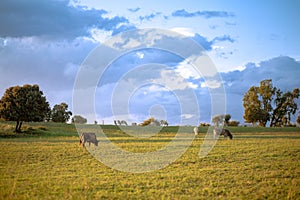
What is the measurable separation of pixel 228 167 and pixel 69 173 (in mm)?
9899

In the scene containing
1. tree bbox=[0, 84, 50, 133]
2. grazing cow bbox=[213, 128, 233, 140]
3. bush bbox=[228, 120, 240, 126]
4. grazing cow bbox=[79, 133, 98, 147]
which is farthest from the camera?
bush bbox=[228, 120, 240, 126]

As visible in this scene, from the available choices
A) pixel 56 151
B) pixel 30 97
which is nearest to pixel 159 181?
pixel 56 151

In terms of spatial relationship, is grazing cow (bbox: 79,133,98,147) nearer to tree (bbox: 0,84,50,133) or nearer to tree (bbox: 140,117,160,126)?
tree (bbox: 0,84,50,133)

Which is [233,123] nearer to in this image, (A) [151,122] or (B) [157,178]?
(A) [151,122]

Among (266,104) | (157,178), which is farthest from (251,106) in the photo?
(157,178)

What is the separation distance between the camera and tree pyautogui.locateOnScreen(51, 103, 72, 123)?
106 metres

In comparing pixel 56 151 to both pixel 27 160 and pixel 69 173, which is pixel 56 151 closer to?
pixel 27 160

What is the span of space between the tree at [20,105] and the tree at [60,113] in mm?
58511

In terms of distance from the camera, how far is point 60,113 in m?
109

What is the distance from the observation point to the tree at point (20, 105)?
4581 cm

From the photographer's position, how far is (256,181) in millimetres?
15430

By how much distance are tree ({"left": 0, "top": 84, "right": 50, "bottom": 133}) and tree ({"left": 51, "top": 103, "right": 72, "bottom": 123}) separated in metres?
58.5

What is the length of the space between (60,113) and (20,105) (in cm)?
6427

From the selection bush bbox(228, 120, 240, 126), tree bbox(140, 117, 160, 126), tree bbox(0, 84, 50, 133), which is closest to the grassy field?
tree bbox(0, 84, 50, 133)
